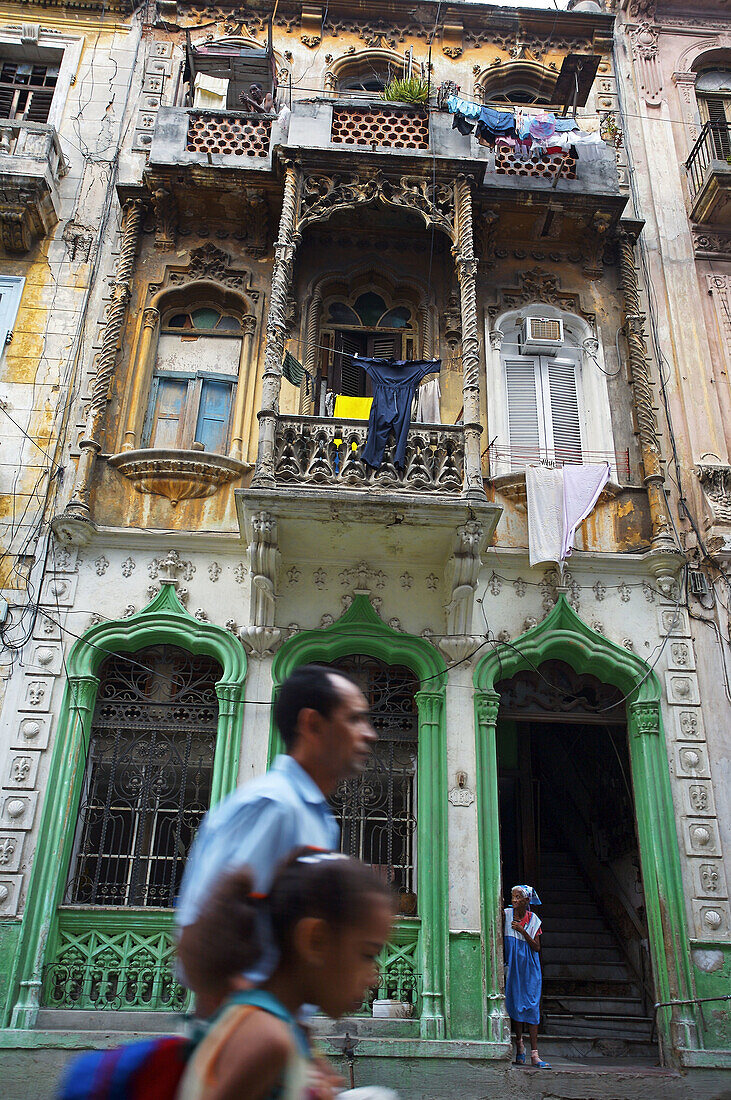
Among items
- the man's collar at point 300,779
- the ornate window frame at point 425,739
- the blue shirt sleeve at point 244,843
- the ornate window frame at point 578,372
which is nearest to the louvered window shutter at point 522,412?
the ornate window frame at point 578,372

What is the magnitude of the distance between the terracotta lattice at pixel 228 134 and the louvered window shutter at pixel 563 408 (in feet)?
16.7

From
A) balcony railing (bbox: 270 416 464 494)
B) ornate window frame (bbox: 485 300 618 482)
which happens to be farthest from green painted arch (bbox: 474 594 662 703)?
ornate window frame (bbox: 485 300 618 482)

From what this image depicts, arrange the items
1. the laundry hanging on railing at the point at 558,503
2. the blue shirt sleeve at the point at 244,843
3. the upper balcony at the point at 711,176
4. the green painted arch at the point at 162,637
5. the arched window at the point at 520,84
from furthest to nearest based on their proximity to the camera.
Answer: the arched window at the point at 520,84, the upper balcony at the point at 711,176, the laundry hanging on railing at the point at 558,503, the green painted arch at the point at 162,637, the blue shirt sleeve at the point at 244,843

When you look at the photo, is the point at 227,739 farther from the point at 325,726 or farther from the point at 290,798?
the point at 290,798

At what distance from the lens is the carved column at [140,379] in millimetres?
10891

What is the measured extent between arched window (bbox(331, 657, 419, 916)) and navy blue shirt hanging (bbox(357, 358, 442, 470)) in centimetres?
268

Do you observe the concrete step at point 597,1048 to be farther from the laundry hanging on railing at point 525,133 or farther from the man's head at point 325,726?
the laundry hanging on railing at point 525,133

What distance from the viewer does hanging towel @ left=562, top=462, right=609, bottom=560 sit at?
10141 millimetres

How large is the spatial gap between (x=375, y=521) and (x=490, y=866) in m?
3.84

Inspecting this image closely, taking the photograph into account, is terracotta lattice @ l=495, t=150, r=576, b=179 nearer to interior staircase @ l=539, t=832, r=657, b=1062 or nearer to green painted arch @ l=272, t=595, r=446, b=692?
green painted arch @ l=272, t=595, r=446, b=692

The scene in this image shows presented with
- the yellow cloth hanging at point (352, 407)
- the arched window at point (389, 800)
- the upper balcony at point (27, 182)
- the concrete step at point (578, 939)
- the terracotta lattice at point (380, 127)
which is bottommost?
the concrete step at point (578, 939)

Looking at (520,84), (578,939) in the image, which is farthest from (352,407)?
(578,939)

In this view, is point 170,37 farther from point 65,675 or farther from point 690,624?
point 690,624

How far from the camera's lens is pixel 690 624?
10211mm
